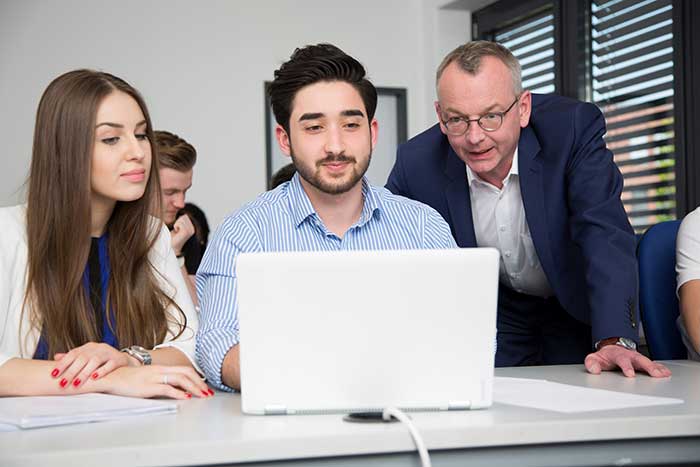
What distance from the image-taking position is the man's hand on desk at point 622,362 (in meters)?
1.75

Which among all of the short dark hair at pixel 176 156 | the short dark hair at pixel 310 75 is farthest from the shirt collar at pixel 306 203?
the short dark hair at pixel 176 156

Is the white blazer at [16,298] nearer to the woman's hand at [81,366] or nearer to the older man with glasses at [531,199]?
the woman's hand at [81,366]

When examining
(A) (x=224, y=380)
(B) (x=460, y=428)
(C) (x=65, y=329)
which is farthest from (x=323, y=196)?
(B) (x=460, y=428)

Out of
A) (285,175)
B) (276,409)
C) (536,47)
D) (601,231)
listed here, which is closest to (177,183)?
(285,175)

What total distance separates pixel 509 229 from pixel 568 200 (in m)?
0.20

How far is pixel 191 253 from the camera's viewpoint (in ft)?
12.2

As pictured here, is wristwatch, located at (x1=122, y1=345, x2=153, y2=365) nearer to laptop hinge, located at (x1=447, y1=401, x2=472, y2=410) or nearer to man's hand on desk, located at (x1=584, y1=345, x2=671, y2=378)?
laptop hinge, located at (x1=447, y1=401, x2=472, y2=410)

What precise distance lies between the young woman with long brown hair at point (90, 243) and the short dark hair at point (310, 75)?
342 millimetres

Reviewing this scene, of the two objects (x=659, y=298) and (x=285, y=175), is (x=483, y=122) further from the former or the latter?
(x=285, y=175)

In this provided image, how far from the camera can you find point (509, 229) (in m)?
2.46

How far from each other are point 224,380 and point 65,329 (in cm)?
51

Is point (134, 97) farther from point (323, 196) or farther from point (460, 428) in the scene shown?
point (460, 428)

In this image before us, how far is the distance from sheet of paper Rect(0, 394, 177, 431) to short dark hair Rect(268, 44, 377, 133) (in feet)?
2.52

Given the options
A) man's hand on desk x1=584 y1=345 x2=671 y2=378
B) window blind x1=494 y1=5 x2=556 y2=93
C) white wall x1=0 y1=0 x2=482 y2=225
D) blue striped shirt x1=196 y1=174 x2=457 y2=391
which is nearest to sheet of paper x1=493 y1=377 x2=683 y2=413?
man's hand on desk x1=584 y1=345 x2=671 y2=378
